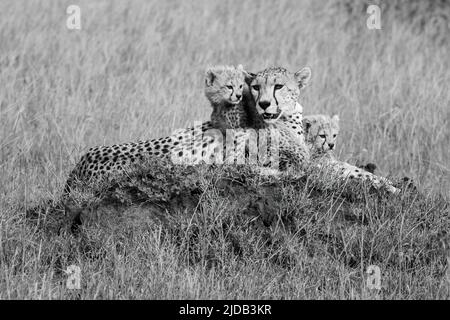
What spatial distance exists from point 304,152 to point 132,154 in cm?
117

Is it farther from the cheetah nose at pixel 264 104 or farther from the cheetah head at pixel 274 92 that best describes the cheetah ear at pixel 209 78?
the cheetah nose at pixel 264 104

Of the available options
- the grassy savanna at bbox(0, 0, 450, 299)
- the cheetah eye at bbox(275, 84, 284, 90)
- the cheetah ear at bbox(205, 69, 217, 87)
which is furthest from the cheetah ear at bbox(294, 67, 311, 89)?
the grassy savanna at bbox(0, 0, 450, 299)

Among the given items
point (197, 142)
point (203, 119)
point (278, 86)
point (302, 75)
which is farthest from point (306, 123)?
point (203, 119)

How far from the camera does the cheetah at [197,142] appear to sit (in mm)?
6055

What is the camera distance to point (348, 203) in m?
5.76

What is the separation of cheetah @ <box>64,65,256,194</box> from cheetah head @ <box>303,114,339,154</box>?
23.3 inches

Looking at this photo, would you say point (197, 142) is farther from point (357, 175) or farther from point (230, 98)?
point (357, 175)

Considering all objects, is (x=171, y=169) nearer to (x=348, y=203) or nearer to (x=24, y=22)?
(x=348, y=203)

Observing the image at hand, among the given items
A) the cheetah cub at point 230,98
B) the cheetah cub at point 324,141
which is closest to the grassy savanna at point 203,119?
the cheetah cub at point 324,141

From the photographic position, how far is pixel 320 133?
6.57 meters

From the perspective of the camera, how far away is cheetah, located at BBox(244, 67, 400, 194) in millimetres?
5969

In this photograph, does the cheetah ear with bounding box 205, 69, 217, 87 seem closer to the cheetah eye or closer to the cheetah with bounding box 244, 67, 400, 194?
the cheetah with bounding box 244, 67, 400, 194
